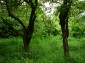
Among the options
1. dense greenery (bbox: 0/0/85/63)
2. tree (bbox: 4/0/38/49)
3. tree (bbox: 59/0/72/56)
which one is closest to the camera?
tree (bbox: 59/0/72/56)

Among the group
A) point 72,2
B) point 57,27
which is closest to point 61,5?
point 72,2

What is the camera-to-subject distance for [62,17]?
12.4m

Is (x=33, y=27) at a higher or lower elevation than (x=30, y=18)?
lower

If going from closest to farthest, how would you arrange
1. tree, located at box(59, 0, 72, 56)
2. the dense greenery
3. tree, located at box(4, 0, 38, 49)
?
tree, located at box(59, 0, 72, 56) → the dense greenery → tree, located at box(4, 0, 38, 49)

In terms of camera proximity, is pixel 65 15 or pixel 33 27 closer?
pixel 65 15

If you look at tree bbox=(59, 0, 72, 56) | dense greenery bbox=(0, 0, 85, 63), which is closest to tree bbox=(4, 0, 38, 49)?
dense greenery bbox=(0, 0, 85, 63)

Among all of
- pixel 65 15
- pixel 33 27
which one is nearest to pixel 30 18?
pixel 33 27

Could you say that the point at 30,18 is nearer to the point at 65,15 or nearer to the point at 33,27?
the point at 33,27

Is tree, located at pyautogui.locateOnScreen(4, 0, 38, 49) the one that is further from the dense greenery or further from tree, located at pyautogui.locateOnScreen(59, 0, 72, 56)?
tree, located at pyautogui.locateOnScreen(59, 0, 72, 56)

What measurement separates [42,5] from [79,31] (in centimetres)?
1500

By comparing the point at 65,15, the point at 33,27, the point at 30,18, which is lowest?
the point at 33,27

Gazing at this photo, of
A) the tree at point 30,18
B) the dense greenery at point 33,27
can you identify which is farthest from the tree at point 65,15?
the tree at point 30,18

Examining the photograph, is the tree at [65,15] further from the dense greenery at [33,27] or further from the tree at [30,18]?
the tree at [30,18]

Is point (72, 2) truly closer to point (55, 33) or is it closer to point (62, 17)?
point (62, 17)
